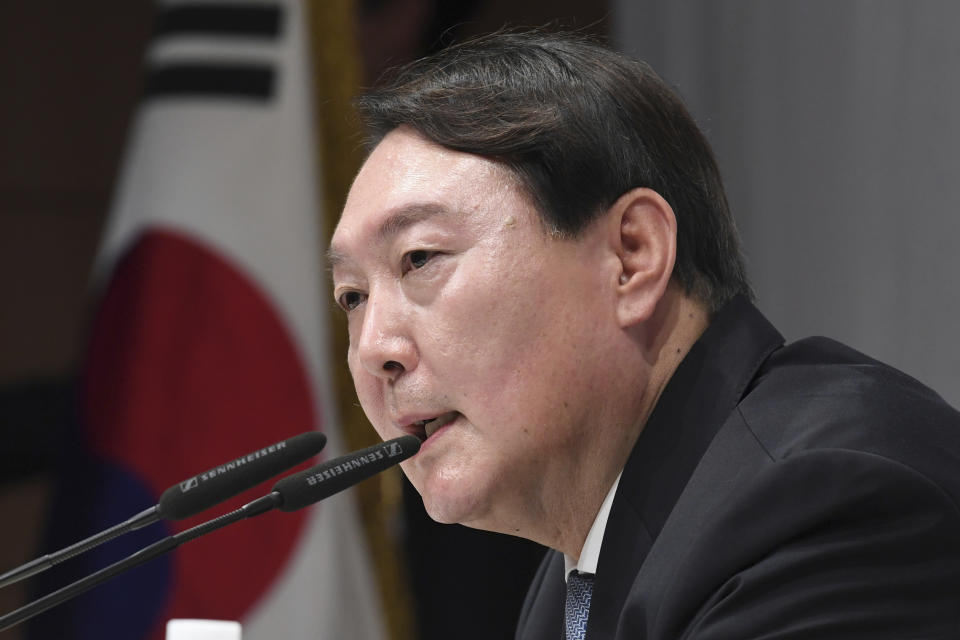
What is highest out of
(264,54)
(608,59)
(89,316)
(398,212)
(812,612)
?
(264,54)

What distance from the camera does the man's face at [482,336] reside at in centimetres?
129

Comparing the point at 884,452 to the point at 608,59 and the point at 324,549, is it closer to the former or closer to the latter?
the point at 608,59

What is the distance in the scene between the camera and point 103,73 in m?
3.51

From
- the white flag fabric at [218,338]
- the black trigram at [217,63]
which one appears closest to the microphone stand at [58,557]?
the white flag fabric at [218,338]

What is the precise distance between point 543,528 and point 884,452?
0.44 m

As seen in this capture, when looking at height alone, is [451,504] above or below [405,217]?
below

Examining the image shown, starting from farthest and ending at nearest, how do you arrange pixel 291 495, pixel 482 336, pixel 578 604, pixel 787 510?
pixel 578 604 < pixel 482 336 < pixel 291 495 < pixel 787 510

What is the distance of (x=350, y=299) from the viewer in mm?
1437

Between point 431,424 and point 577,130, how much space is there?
1.20 ft

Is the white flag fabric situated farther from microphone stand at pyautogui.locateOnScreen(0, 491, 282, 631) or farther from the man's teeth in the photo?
microphone stand at pyautogui.locateOnScreen(0, 491, 282, 631)

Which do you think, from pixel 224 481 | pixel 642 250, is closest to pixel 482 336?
pixel 642 250

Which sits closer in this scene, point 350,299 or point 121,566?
point 121,566

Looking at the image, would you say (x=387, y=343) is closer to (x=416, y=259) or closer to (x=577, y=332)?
(x=416, y=259)

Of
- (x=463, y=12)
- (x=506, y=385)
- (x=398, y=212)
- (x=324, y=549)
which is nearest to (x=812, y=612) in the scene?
(x=506, y=385)
